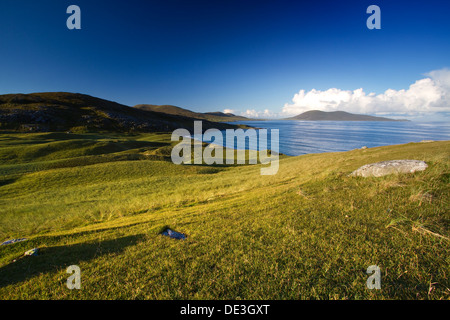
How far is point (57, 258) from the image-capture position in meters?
6.99

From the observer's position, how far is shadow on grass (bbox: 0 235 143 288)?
19.6 ft

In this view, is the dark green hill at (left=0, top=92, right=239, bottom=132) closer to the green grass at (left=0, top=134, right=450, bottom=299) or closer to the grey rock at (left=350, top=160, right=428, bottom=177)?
the green grass at (left=0, top=134, right=450, bottom=299)

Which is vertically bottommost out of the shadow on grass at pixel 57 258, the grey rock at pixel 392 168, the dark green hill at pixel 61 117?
the shadow on grass at pixel 57 258

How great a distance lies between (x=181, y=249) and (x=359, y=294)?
217 inches

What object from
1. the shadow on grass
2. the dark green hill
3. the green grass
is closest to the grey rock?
the green grass

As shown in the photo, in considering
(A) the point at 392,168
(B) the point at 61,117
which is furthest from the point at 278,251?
(B) the point at 61,117

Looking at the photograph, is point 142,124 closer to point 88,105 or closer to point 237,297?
point 88,105

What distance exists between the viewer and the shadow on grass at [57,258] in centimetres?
598

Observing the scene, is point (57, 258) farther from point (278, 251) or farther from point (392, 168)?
point (392, 168)

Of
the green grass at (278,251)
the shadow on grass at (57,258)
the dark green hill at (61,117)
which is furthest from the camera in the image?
the dark green hill at (61,117)

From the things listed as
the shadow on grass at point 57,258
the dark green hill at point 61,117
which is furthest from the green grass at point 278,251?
the dark green hill at point 61,117

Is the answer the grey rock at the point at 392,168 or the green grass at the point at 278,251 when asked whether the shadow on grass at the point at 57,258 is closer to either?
the green grass at the point at 278,251
